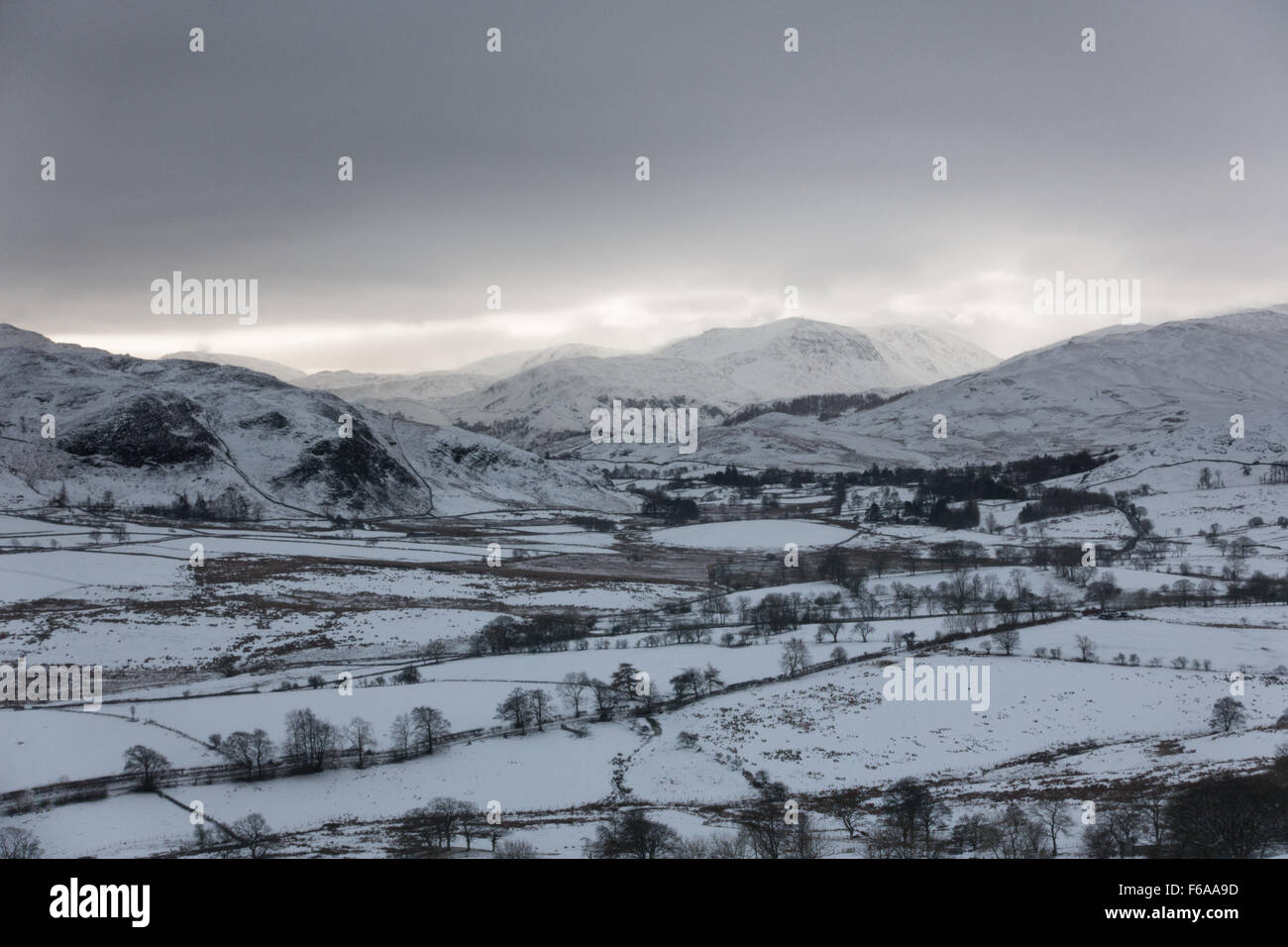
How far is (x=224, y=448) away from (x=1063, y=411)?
7368 centimetres

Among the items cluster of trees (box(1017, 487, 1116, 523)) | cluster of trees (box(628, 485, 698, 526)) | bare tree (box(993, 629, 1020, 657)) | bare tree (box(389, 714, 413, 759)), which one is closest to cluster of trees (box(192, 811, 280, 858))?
bare tree (box(389, 714, 413, 759))

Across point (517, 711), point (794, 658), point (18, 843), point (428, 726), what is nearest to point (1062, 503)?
point (794, 658)

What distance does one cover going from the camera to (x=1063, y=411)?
266 ft

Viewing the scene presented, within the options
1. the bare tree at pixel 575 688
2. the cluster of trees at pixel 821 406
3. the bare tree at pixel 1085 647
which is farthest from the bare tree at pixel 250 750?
the cluster of trees at pixel 821 406

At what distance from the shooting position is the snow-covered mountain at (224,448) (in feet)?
104

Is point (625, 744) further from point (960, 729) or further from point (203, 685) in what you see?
point (203, 685)

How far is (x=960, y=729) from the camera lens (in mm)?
11438

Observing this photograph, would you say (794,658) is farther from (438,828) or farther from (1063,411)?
(1063,411)

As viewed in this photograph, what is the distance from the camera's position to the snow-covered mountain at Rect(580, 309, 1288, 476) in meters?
66.4

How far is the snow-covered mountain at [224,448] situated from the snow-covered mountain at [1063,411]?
2508 cm

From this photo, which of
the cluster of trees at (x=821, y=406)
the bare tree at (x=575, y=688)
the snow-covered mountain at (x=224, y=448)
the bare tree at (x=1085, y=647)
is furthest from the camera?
the cluster of trees at (x=821, y=406)

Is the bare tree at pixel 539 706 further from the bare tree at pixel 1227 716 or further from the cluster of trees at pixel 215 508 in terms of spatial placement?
the cluster of trees at pixel 215 508
